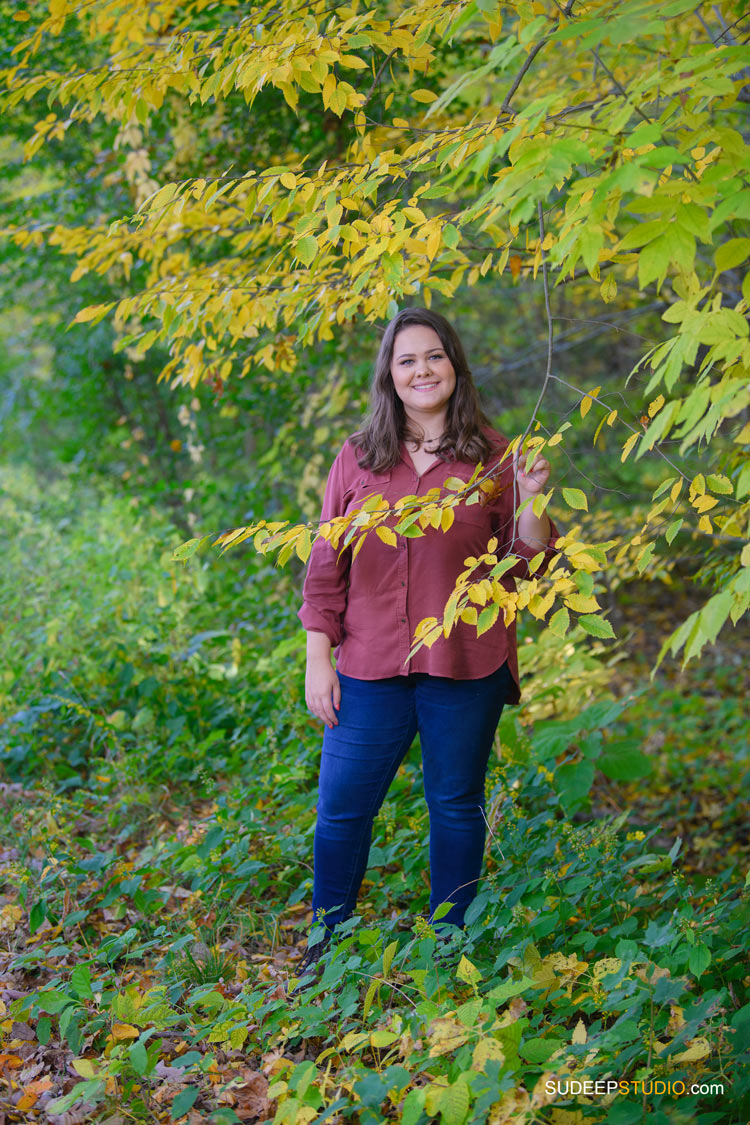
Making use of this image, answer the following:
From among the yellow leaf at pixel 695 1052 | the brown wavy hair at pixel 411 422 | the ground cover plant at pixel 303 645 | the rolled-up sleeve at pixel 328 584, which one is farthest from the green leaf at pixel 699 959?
the brown wavy hair at pixel 411 422

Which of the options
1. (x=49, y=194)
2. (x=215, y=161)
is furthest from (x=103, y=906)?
(x=49, y=194)

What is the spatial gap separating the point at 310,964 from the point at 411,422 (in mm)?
1632

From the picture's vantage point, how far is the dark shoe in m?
2.43

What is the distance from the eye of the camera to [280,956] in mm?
2896

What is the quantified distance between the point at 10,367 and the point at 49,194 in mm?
6092

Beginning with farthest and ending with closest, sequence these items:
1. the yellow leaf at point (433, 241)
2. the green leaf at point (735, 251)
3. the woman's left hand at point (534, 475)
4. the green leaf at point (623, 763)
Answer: the green leaf at point (623, 763) < the woman's left hand at point (534, 475) < the yellow leaf at point (433, 241) < the green leaf at point (735, 251)

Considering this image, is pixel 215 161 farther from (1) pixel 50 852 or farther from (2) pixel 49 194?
(1) pixel 50 852

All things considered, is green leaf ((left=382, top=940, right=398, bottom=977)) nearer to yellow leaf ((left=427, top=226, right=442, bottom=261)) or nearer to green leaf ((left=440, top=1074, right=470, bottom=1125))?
green leaf ((left=440, top=1074, right=470, bottom=1125))

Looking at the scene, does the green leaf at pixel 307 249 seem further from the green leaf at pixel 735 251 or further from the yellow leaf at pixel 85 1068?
the yellow leaf at pixel 85 1068

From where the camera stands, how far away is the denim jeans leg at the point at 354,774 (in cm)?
262

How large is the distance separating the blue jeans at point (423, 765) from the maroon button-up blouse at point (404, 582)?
0.24 ft

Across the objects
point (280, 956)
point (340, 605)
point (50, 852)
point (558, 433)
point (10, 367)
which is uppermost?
point (10, 367)

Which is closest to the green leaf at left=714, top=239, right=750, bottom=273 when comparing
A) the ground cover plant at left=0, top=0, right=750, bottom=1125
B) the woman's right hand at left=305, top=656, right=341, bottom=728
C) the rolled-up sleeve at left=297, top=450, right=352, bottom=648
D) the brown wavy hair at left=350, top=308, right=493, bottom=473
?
the ground cover plant at left=0, top=0, right=750, bottom=1125

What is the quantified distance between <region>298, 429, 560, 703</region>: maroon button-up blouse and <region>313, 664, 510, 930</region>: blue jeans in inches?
2.9
